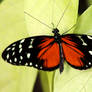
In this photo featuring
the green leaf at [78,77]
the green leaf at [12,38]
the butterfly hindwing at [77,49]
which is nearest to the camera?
the green leaf at [78,77]

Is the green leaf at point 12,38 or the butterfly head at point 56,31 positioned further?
the green leaf at point 12,38

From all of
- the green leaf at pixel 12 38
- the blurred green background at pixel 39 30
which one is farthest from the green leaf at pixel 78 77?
the green leaf at pixel 12 38

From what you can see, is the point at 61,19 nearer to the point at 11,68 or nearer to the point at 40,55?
the point at 40,55

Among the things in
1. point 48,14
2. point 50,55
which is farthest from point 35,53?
point 48,14

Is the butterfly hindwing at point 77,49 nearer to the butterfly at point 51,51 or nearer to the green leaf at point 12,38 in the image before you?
the butterfly at point 51,51

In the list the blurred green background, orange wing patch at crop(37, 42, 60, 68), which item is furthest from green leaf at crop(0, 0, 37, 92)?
orange wing patch at crop(37, 42, 60, 68)

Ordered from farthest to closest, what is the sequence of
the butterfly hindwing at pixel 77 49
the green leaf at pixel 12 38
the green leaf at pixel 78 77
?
the green leaf at pixel 12 38, the butterfly hindwing at pixel 77 49, the green leaf at pixel 78 77

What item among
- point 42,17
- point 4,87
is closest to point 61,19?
point 42,17

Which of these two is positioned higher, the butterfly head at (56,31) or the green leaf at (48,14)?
the green leaf at (48,14)

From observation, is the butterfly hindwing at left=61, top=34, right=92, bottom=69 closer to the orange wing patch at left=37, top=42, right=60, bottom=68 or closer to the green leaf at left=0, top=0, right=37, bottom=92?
the orange wing patch at left=37, top=42, right=60, bottom=68
